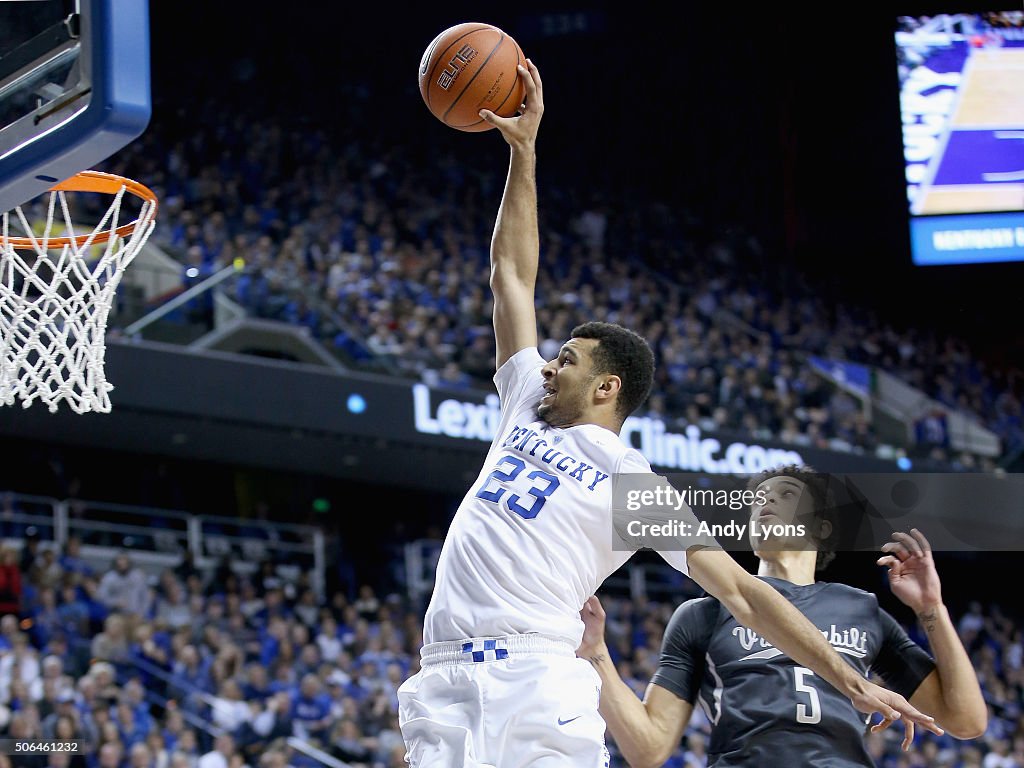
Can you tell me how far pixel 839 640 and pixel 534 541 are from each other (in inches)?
42.8

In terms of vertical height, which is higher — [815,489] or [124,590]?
[124,590]

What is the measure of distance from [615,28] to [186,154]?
7.14 m

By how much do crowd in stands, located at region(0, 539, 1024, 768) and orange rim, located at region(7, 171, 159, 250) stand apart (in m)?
4.24

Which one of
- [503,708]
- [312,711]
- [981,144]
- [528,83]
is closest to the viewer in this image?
[503,708]

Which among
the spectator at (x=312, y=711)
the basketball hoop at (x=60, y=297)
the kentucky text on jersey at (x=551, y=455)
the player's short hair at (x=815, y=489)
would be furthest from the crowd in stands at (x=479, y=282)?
the kentucky text on jersey at (x=551, y=455)

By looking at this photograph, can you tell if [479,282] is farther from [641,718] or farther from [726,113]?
[641,718]

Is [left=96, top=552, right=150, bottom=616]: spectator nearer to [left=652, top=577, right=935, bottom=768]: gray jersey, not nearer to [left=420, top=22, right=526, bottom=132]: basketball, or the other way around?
[left=420, top=22, right=526, bottom=132]: basketball

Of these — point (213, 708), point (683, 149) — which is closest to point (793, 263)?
point (683, 149)

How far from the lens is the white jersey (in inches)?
124

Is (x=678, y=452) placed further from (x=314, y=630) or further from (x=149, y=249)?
(x=149, y=249)

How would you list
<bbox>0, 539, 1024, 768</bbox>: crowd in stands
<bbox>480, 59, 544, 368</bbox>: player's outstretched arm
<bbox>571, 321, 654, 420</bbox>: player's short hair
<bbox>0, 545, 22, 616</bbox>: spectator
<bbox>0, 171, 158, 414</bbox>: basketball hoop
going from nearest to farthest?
<bbox>571, 321, 654, 420</bbox>: player's short hair → <bbox>480, 59, 544, 368</bbox>: player's outstretched arm → <bbox>0, 171, 158, 414</bbox>: basketball hoop → <bbox>0, 539, 1024, 768</bbox>: crowd in stands → <bbox>0, 545, 22, 616</bbox>: spectator

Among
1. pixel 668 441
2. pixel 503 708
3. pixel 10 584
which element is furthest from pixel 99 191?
pixel 668 441

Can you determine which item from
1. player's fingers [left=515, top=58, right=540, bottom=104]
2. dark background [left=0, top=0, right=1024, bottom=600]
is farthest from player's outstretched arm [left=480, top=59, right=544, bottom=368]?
dark background [left=0, top=0, right=1024, bottom=600]

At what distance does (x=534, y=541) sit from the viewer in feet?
10.5
